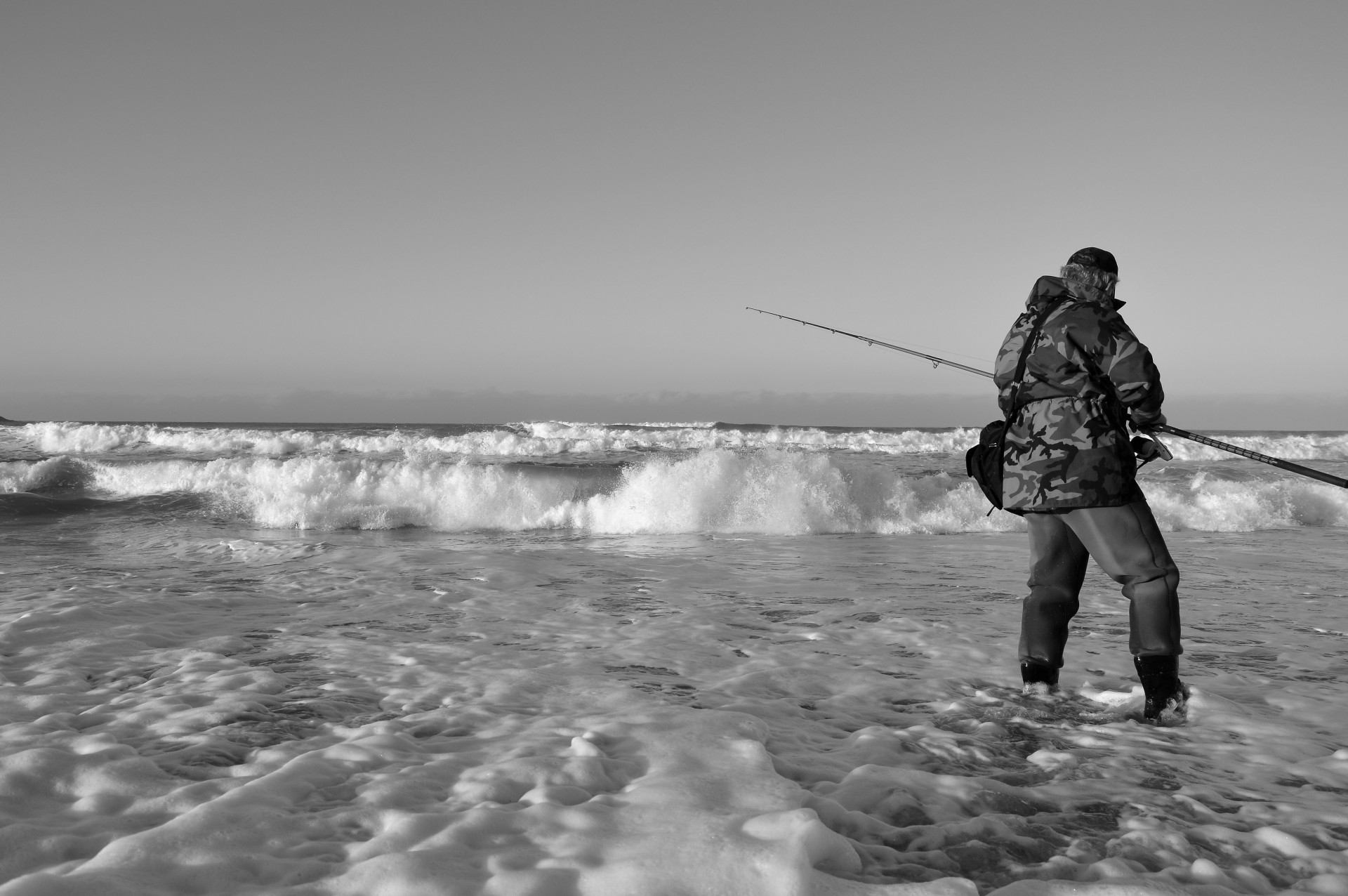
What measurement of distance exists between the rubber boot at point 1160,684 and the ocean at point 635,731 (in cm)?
14

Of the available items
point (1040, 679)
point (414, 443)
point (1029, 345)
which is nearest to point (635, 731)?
point (1040, 679)

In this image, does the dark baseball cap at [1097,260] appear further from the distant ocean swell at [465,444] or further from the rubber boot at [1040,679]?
the distant ocean swell at [465,444]

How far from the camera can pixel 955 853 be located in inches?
89.7

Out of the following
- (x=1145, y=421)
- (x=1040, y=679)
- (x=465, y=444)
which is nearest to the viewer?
(x=1145, y=421)

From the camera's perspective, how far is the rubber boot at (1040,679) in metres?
3.82

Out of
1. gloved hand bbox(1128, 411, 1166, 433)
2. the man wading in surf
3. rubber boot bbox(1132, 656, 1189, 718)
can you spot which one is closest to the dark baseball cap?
the man wading in surf

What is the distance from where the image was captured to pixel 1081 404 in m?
3.39

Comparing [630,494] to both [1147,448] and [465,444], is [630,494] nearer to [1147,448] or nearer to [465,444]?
[1147,448]

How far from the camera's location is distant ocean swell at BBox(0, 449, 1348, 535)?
13.7 metres

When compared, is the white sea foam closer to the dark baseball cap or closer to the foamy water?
the foamy water

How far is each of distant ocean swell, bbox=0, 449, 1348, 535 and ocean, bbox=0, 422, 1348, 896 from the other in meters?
4.89

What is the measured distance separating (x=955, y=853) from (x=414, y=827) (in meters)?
1.49

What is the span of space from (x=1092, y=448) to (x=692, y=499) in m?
10.7

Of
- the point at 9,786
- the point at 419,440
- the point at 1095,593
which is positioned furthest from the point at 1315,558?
the point at 419,440
